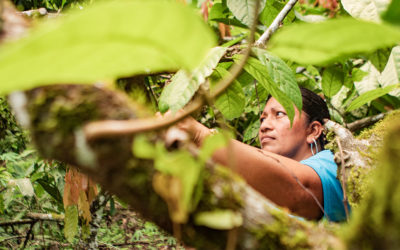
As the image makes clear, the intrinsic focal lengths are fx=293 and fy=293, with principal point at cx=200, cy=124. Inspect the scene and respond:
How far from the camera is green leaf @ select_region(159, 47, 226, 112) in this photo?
1.91 feet

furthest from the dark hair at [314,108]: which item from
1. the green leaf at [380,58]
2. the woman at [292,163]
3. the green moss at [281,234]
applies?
the green moss at [281,234]

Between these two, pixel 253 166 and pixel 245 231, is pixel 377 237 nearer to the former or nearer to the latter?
pixel 245 231

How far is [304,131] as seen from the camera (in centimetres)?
133

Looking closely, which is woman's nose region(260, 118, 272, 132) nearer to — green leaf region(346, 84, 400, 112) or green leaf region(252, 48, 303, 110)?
green leaf region(346, 84, 400, 112)

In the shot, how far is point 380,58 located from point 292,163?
2.23 feet

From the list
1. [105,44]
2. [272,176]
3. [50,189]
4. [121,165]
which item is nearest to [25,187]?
[50,189]

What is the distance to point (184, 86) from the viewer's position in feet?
2.05

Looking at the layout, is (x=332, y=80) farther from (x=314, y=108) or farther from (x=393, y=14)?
(x=393, y=14)

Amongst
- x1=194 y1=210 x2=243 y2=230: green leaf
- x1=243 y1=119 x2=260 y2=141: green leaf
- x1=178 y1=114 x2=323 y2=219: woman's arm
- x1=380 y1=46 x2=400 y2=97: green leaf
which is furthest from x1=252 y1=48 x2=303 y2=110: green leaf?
x1=380 y1=46 x2=400 y2=97: green leaf

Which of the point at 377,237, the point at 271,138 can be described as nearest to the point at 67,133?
the point at 377,237

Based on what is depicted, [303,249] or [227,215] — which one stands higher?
[227,215]

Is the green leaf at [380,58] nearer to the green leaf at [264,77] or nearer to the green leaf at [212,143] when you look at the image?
the green leaf at [264,77]

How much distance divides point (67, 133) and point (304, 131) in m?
1.20

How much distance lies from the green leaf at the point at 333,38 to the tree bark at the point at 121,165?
A: 0.18 meters
